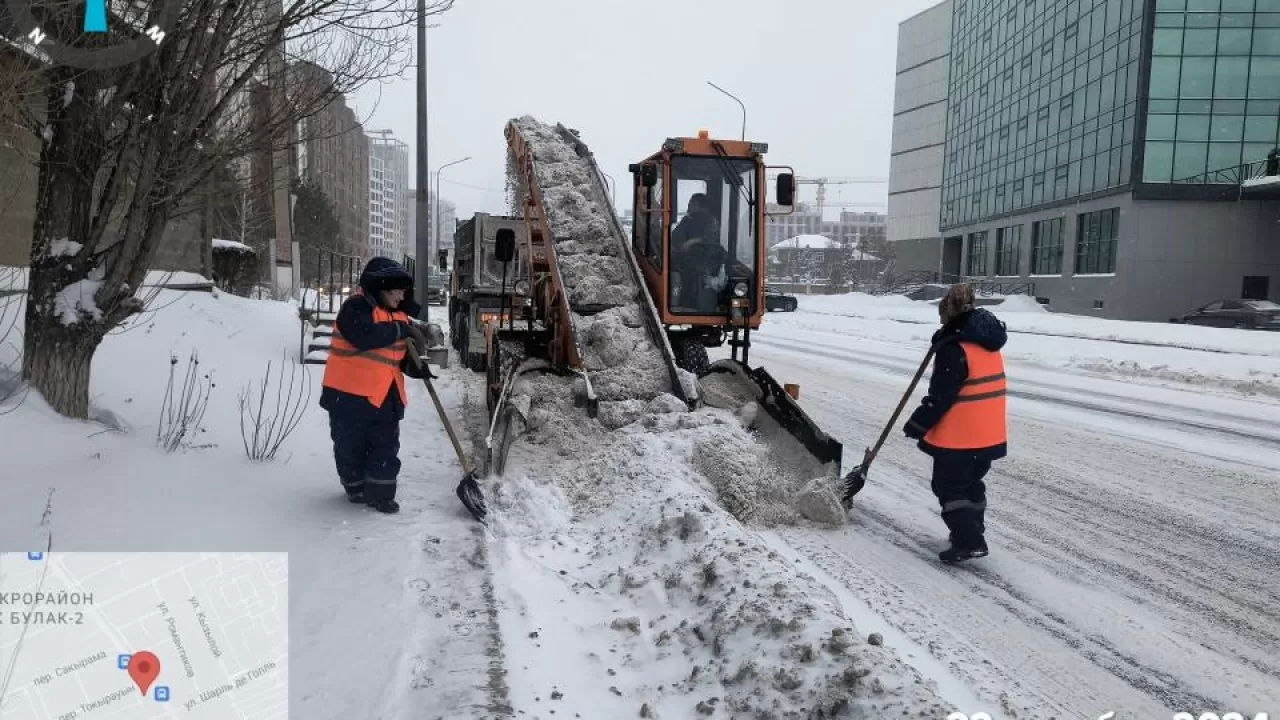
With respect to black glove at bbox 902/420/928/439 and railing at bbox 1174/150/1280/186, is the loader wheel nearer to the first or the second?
black glove at bbox 902/420/928/439

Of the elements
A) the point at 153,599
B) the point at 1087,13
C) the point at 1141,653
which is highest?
the point at 1087,13

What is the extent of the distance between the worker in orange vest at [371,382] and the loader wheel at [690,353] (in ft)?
12.9

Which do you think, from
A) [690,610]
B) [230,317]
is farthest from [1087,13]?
[690,610]

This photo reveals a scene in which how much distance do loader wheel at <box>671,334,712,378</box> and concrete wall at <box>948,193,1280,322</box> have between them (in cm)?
3266

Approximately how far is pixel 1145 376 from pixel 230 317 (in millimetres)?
15402

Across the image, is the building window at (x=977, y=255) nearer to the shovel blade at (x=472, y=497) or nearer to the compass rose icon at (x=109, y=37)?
the shovel blade at (x=472, y=497)

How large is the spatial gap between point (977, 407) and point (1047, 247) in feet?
140

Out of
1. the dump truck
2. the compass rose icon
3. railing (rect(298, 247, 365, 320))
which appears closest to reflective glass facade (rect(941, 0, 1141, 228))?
the dump truck

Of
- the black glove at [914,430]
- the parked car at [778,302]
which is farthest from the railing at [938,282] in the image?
the black glove at [914,430]

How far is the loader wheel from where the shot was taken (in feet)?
28.3

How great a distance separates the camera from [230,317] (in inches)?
488

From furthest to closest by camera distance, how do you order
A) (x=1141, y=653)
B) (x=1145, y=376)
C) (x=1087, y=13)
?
1. (x=1087, y=13)
2. (x=1145, y=376)
3. (x=1141, y=653)

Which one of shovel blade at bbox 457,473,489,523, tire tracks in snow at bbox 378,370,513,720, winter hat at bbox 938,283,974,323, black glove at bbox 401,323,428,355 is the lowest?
tire tracks in snow at bbox 378,370,513,720

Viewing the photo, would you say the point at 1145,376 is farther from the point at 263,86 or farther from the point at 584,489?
the point at 263,86
